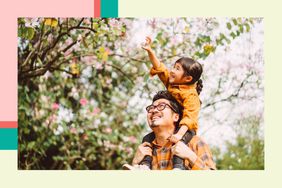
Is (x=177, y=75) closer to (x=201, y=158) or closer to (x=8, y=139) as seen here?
(x=201, y=158)

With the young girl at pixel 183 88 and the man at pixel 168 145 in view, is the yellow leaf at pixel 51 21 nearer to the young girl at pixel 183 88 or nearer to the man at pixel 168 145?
the young girl at pixel 183 88

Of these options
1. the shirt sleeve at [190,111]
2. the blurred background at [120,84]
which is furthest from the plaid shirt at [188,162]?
the blurred background at [120,84]

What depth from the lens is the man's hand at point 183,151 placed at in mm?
4746

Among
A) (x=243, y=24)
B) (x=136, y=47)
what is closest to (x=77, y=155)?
(x=136, y=47)

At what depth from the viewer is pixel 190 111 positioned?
15.8 ft

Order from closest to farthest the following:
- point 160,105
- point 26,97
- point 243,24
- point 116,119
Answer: point 160,105, point 243,24, point 26,97, point 116,119

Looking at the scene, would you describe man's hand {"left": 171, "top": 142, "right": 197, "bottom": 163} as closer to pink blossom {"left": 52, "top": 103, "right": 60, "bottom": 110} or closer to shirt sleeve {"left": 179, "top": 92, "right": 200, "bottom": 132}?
shirt sleeve {"left": 179, "top": 92, "right": 200, "bottom": 132}

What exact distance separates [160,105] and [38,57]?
1155 mm

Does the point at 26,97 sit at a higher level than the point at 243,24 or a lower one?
lower

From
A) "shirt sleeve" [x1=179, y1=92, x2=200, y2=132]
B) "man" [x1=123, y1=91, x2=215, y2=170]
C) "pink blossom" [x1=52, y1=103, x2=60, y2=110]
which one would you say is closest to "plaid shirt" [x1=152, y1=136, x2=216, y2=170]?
"man" [x1=123, y1=91, x2=215, y2=170]

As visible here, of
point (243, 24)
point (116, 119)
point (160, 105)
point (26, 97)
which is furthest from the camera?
point (116, 119)

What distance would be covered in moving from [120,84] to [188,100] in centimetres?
114

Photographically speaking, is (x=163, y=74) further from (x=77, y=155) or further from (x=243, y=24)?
(x=77, y=155)

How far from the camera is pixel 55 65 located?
5531mm
